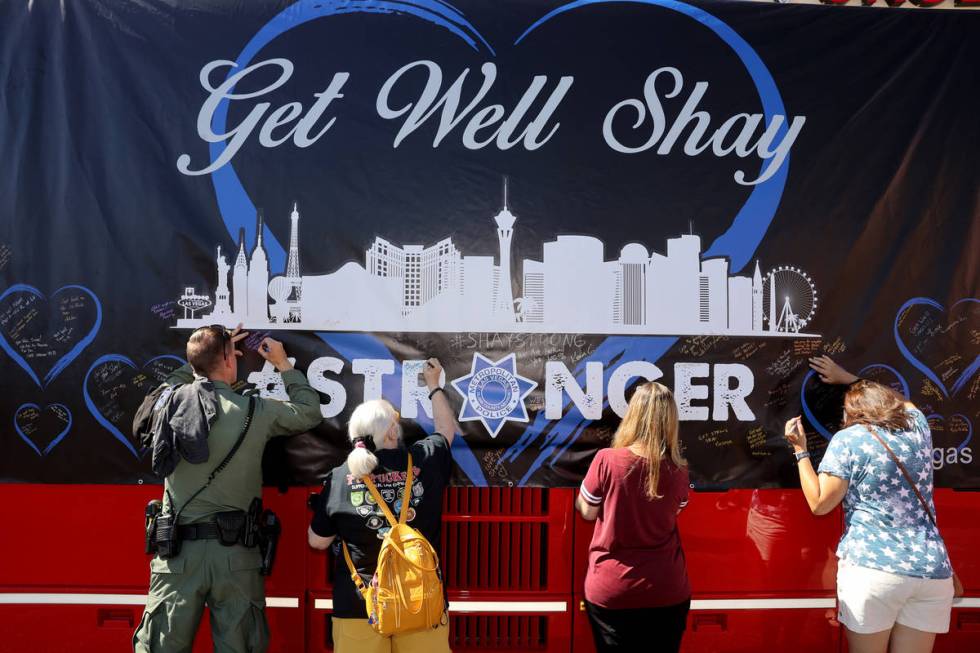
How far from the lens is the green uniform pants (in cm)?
282

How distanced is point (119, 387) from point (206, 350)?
632 millimetres

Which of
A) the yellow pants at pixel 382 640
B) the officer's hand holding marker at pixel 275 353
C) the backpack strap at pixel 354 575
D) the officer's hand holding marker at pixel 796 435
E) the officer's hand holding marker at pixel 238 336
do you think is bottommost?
the yellow pants at pixel 382 640

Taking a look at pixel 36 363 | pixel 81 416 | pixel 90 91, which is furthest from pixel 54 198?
pixel 81 416

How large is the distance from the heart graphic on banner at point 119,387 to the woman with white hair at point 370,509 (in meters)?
1.09

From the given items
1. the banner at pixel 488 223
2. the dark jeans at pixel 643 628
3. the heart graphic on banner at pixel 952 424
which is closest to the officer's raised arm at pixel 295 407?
the banner at pixel 488 223

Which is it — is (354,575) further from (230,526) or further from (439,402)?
(439,402)

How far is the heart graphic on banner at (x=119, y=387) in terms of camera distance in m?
3.29

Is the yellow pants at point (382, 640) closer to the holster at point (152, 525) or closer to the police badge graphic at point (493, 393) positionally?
the holster at point (152, 525)

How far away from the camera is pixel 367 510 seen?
266 centimetres

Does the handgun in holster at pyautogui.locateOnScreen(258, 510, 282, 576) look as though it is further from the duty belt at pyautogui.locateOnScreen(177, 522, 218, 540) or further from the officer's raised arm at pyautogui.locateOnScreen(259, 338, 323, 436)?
the officer's raised arm at pyautogui.locateOnScreen(259, 338, 323, 436)

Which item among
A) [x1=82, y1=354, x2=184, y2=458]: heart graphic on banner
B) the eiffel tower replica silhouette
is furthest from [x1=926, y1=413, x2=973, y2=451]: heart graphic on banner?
[x1=82, y1=354, x2=184, y2=458]: heart graphic on banner

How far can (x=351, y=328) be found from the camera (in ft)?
10.9

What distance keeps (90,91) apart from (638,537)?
10.1ft

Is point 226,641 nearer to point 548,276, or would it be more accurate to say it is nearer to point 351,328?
point 351,328
